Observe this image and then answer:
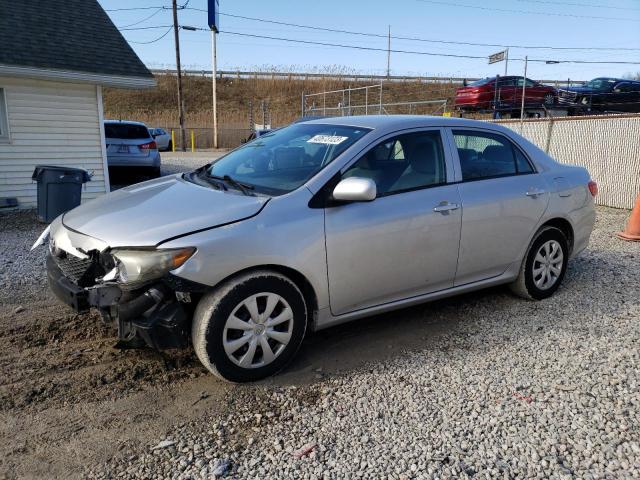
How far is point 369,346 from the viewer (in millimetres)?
3959

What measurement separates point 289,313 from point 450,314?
6.15 ft

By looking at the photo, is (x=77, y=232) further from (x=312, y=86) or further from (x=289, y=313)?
(x=312, y=86)

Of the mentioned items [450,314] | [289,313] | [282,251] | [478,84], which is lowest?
[450,314]

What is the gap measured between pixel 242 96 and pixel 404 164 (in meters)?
52.2

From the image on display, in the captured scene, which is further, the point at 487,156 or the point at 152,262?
the point at 487,156

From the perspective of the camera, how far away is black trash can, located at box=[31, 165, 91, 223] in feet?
27.0

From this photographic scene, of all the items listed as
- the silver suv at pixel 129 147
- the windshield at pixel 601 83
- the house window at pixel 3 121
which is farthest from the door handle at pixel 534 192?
the windshield at pixel 601 83

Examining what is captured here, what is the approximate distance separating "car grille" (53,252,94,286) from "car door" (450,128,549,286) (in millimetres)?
2771

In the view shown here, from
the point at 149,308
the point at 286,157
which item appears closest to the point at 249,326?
the point at 149,308

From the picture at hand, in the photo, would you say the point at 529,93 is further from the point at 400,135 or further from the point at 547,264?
the point at 400,135

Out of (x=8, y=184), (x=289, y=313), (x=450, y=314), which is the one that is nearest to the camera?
(x=289, y=313)

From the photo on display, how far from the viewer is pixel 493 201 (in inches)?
170

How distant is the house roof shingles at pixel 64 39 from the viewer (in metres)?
9.75

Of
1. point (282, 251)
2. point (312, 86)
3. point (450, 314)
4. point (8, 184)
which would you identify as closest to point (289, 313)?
point (282, 251)
